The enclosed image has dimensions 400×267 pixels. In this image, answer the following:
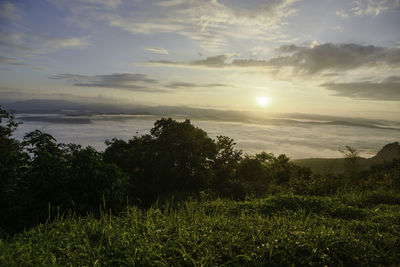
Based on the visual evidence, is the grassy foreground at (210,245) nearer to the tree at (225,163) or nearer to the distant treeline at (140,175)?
the distant treeline at (140,175)

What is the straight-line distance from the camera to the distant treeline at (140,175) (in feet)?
27.2

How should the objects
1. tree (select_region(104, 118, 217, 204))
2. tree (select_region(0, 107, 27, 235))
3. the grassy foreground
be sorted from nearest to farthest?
the grassy foreground → tree (select_region(0, 107, 27, 235)) → tree (select_region(104, 118, 217, 204))

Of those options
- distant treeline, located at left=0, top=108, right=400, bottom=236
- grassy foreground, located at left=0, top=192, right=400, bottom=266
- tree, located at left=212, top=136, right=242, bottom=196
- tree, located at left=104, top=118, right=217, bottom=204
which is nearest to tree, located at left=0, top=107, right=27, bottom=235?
distant treeline, located at left=0, top=108, right=400, bottom=236

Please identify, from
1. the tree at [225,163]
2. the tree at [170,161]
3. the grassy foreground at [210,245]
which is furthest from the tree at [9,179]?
the tree at [225,163]

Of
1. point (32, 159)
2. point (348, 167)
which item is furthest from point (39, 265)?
point (348, 167)

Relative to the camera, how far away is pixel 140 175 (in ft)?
48.6

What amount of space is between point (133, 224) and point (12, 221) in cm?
455

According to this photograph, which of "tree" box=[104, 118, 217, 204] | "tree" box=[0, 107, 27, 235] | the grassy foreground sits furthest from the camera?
"tree" box=[104, 118, 217, 204]

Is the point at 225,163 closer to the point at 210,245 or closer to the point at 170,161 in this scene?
the point at 170,161

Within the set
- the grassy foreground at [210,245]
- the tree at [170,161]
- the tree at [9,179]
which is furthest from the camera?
the tree at [170,161]

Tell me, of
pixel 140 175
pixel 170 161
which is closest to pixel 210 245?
pixel 170 161

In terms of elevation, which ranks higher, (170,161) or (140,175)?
(170,161)

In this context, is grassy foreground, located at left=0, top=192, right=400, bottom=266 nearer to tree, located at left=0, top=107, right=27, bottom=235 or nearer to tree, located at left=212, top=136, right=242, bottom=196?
tree, located at left=0, top=107, right=27, bottom=235

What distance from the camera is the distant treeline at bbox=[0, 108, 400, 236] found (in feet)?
27.2
